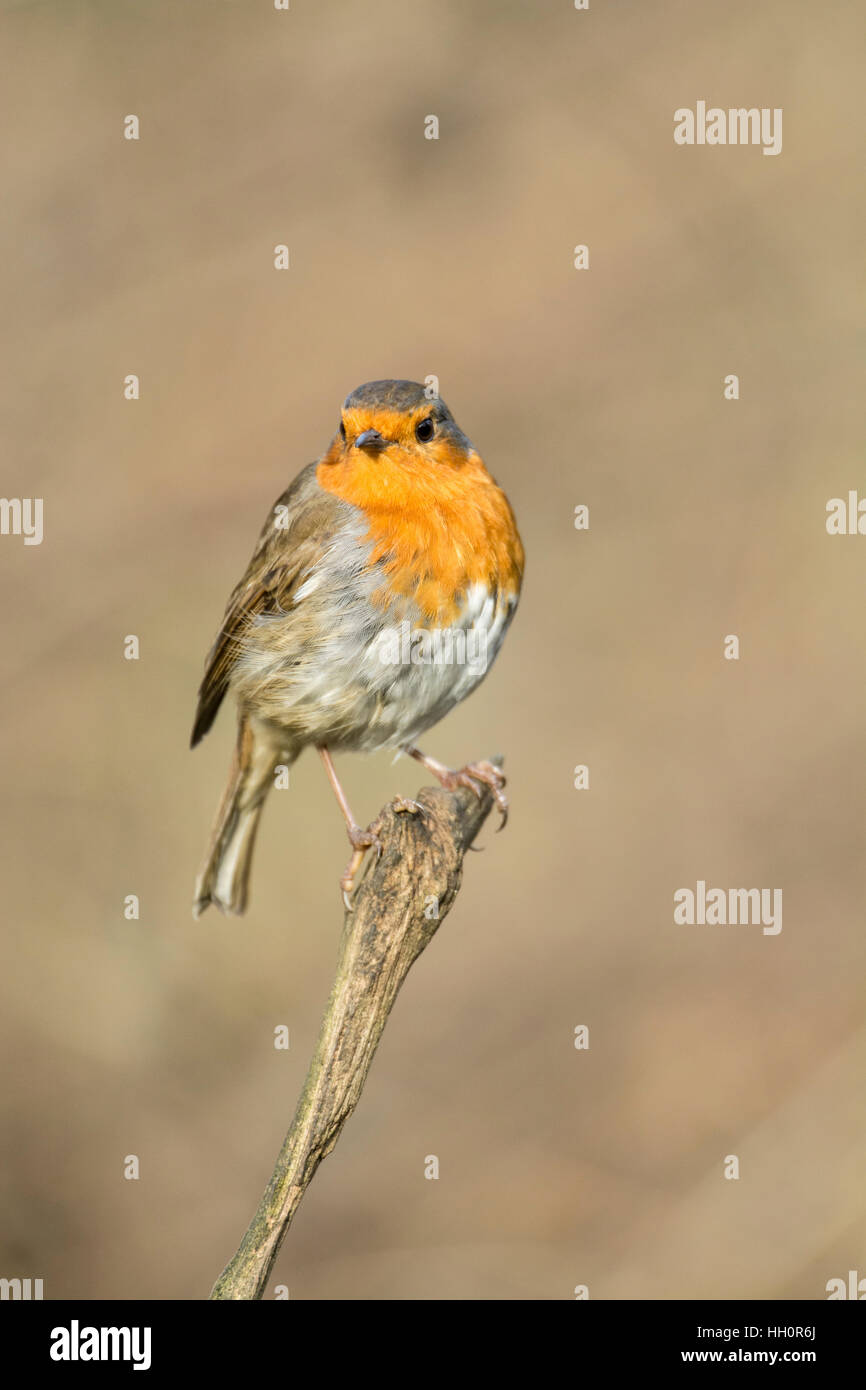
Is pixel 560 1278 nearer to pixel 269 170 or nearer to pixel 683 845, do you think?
pixel 683 845

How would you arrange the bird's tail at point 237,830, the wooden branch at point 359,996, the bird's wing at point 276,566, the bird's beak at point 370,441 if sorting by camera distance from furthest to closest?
the bird's tail at point 237,830
the bird's wing at point 276,566
the bird's beak at point 370,441
the wooden branch at point 359,996

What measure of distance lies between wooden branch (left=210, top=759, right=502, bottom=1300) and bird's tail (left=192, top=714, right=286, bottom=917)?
1587 mm

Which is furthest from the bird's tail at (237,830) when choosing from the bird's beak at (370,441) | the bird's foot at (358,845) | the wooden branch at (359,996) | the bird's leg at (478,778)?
the wooden branch at (359,996)

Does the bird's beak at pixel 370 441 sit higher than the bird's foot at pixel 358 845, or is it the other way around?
→ the bird's beak at pixel 370 441

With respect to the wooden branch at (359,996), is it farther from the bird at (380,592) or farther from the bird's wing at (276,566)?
the bird's wing at (276,566)

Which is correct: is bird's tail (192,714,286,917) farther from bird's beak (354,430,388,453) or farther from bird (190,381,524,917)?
bird's beak (354,430,388,453)

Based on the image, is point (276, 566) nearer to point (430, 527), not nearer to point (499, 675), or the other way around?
point (430, 527)

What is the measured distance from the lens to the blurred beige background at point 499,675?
601 centimetres

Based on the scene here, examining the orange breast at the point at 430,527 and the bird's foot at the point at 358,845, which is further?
the orange breast at the point at 430,527

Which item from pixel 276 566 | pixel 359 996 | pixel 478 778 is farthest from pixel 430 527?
pixel 359 996

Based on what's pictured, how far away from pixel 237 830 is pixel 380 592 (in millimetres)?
1205

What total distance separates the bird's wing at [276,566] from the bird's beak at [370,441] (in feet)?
0.89

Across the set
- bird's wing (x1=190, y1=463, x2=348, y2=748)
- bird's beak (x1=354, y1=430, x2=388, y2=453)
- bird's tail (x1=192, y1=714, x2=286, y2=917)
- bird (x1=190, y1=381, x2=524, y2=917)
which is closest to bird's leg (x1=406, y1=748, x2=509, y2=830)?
bird (x1=190, y1=381, x2=524, y2=917)

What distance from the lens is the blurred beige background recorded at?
6012 mm
